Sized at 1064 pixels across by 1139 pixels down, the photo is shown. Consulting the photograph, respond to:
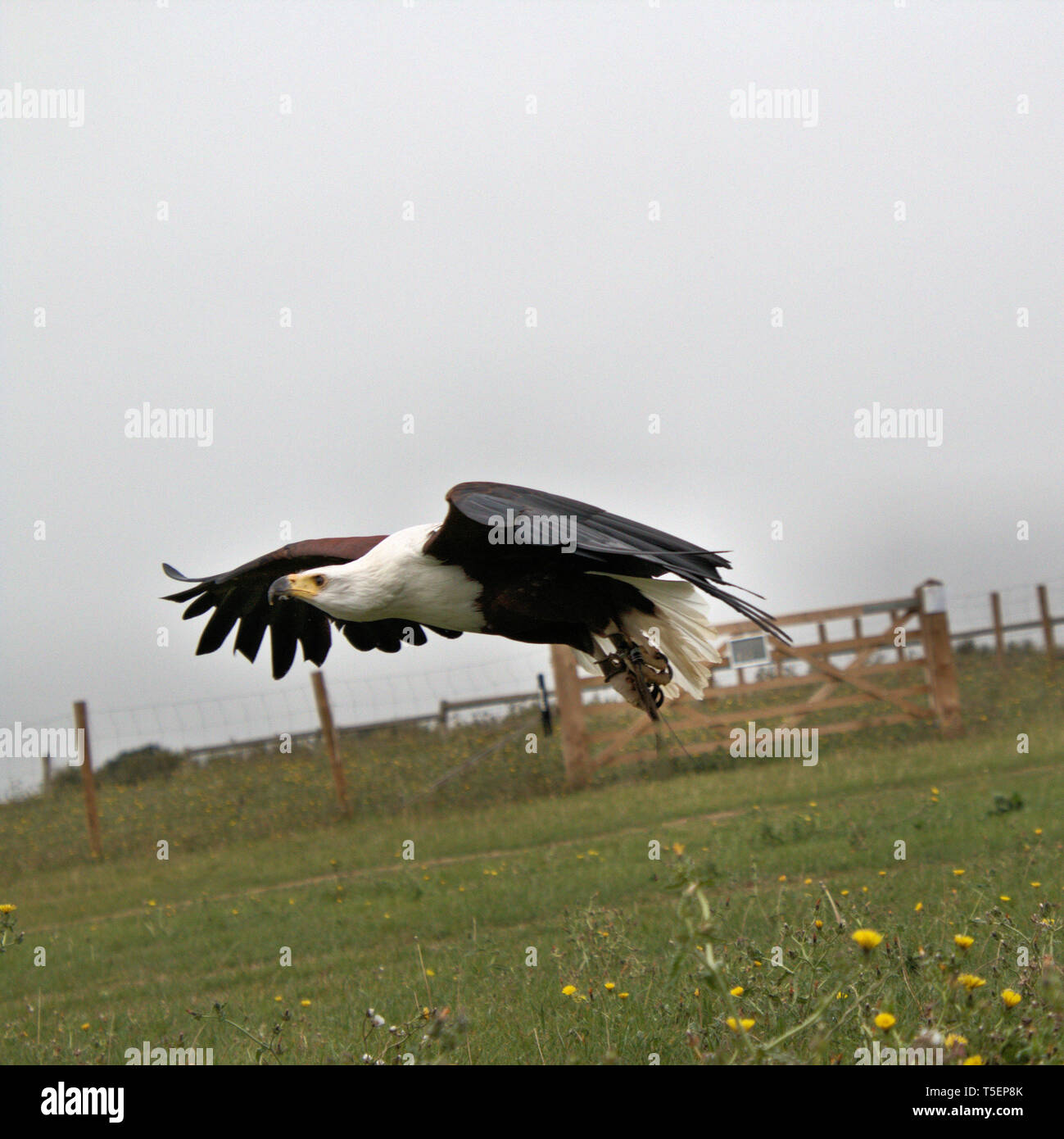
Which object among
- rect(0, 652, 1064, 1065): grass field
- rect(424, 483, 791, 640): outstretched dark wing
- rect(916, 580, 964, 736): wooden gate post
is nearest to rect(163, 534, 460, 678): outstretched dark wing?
rect(424, 483, 791, 640): outstretched dark wing

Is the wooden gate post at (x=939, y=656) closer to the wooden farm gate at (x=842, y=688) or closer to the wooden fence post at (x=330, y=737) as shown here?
the wooden farm gate at (x=842, y=688)

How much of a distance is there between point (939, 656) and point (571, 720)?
164 inches

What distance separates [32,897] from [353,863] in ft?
9.86

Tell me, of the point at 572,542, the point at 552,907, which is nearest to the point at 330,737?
the point at 552,907

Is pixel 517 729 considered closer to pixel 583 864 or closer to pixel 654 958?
pixel 583 864

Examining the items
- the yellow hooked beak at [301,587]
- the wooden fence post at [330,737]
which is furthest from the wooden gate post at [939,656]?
the yellow hooked beak at [301,587]

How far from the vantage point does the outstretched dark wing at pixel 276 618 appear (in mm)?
4660

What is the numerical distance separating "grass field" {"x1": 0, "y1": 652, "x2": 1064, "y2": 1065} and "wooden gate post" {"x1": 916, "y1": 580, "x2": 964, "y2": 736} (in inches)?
9.9

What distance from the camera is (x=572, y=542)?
Answer: 3.57 m

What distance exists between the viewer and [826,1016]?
3363 millimetres

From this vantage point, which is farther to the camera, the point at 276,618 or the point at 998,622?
the point at 998,622

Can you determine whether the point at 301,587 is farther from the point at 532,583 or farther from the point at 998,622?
the point at 998,622

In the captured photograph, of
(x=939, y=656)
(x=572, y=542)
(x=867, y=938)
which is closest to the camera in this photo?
(x=867, y=938)
